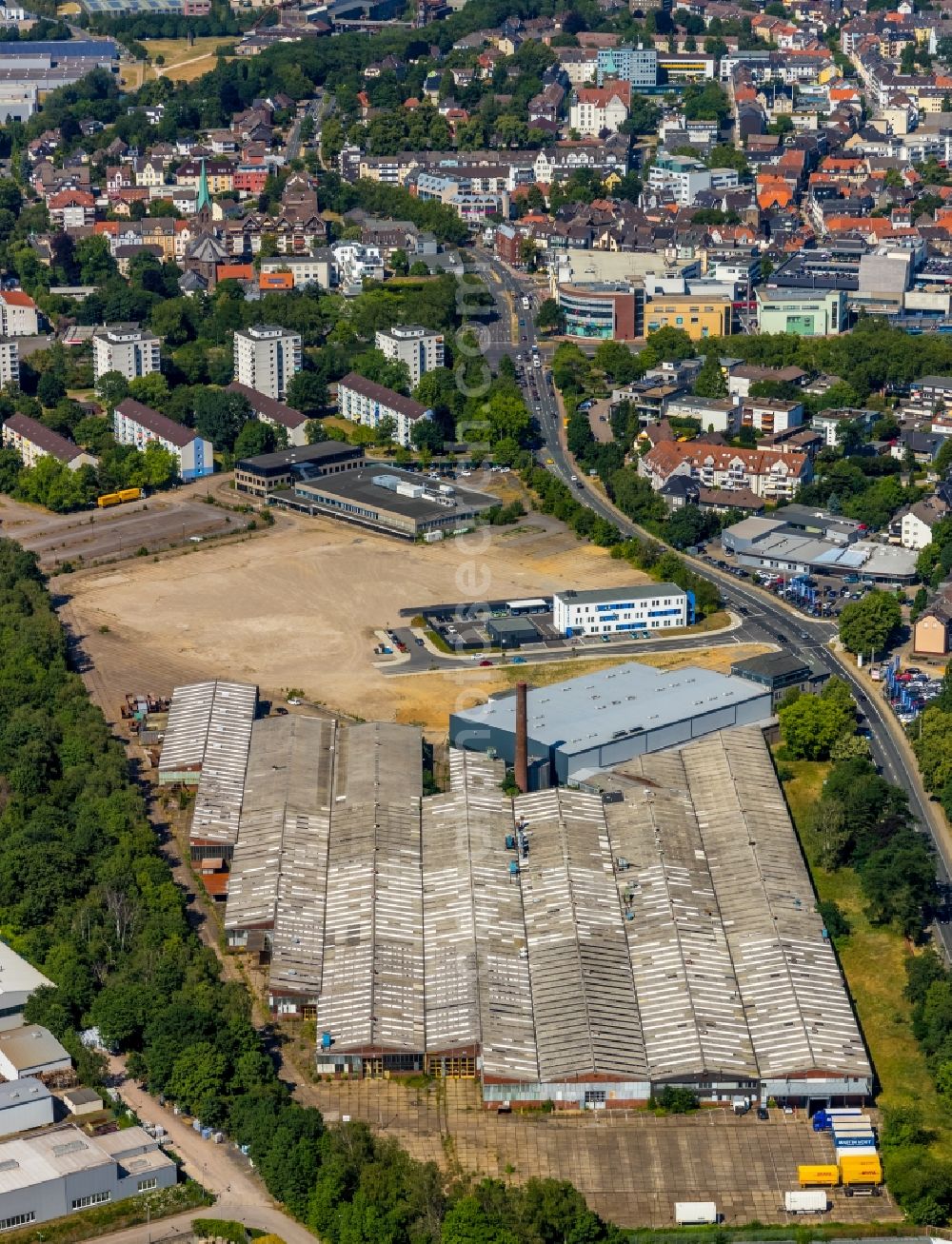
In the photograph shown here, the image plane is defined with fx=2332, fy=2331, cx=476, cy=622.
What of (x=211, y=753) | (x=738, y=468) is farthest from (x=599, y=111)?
(x=211, y=753)

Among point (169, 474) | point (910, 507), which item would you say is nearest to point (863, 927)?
point (910, 507)

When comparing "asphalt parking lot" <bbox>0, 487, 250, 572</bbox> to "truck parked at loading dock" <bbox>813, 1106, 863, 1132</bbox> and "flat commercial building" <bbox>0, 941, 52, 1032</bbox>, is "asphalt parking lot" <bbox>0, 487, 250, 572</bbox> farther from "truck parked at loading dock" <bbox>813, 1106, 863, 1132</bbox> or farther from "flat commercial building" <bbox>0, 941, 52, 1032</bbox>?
"truck parked at loading dock" <bbox>813, 1106, 863, 1132</bbox>

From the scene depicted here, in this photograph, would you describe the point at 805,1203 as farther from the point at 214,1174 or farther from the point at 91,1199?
the point at 91,1199

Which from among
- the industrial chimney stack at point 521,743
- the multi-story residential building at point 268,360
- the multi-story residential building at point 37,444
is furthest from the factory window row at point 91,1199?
the multi-story residential building at point 268,360

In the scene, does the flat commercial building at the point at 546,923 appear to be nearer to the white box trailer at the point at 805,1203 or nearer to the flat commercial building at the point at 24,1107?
the white box trailer at the point at 805,1203

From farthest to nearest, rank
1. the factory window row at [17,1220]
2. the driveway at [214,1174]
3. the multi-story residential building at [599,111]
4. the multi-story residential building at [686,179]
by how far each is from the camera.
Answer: the multi-story residential building at [599,111], the multi-story residential building at [686,179], the driveway at [214,1174], the factory window row at [17,1220]

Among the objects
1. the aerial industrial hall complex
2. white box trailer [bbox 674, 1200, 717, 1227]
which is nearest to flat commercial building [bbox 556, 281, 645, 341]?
the aerial industrial hall complex

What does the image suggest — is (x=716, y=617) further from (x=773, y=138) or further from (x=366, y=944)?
(x=773, y=138)

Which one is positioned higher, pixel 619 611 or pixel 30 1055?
pixel 30 1055
